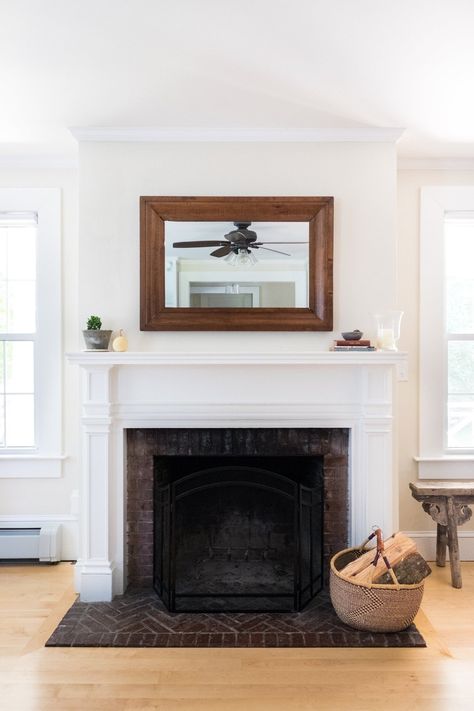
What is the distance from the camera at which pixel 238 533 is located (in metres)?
3.19

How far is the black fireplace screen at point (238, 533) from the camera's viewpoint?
2.78 metres

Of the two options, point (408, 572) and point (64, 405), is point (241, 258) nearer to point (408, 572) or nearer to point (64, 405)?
point (64, 405)

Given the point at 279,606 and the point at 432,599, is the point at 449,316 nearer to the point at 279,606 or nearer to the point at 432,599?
the point at 432,599

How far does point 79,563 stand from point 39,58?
7.97ft

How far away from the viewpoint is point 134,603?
2.81 meters

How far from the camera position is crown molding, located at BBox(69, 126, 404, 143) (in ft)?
9.54

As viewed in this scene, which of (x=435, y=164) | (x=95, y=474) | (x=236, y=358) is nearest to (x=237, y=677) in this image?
(x=95, y=474)

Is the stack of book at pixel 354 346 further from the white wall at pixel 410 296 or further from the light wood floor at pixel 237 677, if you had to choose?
the light wood floor at pixel 237 677

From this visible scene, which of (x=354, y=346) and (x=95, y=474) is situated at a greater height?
(x=354, y=346)

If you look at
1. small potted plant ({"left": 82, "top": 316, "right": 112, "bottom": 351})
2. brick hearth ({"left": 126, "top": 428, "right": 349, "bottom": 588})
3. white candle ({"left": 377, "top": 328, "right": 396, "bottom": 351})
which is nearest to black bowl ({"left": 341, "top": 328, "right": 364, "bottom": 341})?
white candle ({"left": 377, "top": 328, "right": 396, "bottom": 351})

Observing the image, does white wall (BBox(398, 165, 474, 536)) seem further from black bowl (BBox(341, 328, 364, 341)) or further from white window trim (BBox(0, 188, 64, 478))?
white window trim (BBox(0, 188, 64, 478))

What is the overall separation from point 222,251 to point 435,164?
1532 mm

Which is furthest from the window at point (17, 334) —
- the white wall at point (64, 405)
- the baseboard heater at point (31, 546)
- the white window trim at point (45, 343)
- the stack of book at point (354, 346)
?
the stack of book at point (354, 346)

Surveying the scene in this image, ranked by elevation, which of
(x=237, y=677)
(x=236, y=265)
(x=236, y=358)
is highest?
(x=236, y=265)
